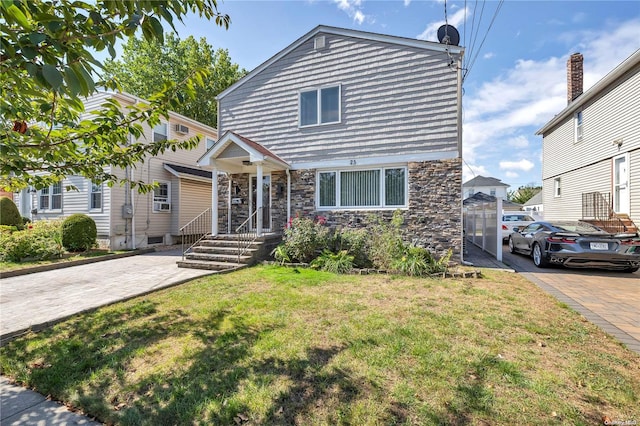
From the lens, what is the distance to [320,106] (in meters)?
10.2

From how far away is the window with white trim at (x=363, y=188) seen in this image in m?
9.28

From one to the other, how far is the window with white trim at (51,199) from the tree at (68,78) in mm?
12770

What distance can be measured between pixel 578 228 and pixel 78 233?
17081 millimetres

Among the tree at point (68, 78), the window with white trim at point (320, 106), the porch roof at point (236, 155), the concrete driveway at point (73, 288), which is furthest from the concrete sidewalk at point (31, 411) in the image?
the window with white trim at point (320, 106)

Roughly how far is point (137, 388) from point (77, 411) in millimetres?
460

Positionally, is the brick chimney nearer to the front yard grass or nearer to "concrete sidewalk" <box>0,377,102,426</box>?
Answer: the front yard grass

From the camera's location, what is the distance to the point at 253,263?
340 inches

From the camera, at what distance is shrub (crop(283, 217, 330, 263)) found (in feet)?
27.8

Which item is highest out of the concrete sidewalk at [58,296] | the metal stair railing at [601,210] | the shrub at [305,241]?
the metal stair railing at [601,210]

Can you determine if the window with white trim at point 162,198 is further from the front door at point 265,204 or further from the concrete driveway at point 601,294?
the concrete driveway at point 601,294

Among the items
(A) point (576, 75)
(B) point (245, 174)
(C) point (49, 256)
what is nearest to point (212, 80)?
(B) point (245, 174)

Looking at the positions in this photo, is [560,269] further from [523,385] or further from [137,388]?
[137,388]

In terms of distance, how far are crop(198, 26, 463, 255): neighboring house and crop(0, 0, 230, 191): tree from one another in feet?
18.5

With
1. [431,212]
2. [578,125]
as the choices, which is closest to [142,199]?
[431,212]
